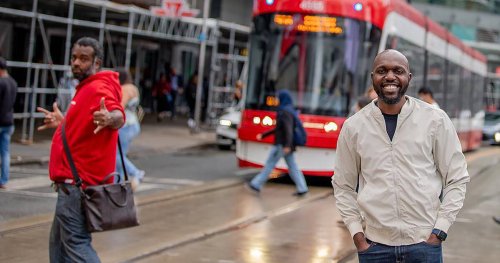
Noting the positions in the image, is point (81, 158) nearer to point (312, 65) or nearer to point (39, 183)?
point (39, 183)

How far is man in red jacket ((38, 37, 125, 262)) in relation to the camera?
548cm

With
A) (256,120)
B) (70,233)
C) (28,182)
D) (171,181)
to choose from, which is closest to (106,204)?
(70,233)

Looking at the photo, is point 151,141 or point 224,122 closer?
point 224,122

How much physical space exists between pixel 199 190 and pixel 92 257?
8.68 metres

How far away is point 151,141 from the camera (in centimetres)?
2348

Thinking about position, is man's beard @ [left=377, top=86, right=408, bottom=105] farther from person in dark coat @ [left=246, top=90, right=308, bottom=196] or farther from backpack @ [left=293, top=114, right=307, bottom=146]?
backpack @ [left=293, top=114, right=307, bottom=146]

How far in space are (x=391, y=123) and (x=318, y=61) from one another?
1121 centimetres

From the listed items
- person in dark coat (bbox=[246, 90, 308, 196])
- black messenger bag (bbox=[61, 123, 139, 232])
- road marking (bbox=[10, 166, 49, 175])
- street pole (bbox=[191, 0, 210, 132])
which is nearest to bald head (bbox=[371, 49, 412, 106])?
black messenger bag (bbox=[61, 123, 139, 232])

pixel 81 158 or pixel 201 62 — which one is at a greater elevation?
pixel 201 62

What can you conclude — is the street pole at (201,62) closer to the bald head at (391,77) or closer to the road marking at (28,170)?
the road marking at (28,170)

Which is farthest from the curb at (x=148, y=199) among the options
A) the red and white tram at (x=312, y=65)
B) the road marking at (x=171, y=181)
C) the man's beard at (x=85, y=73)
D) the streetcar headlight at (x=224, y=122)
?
the streetcar headlight at (x=224, y=122)

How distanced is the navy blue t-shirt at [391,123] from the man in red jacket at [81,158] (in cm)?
181

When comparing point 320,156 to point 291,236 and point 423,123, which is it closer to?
point 291,236

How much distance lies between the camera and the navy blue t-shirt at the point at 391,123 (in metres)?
4.34
